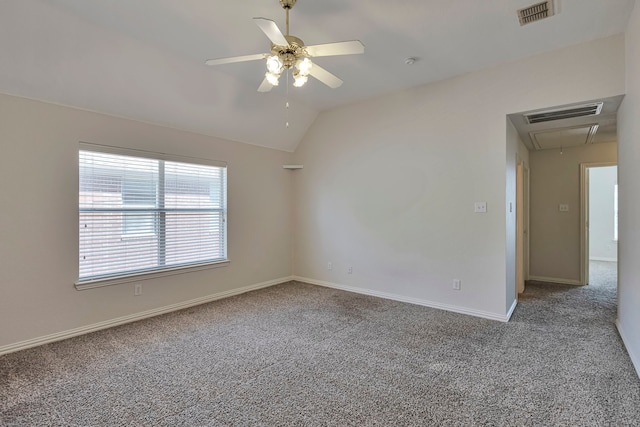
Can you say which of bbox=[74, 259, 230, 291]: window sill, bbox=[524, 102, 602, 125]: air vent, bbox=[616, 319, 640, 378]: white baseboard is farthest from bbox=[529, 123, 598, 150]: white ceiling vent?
bbox=[74, 259, 230, 291]: window sill

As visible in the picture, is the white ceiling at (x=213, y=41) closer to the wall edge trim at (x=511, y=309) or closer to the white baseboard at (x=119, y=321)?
the white baseboard at (x=119, y=321)

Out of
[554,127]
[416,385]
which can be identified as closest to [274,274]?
[416,385]

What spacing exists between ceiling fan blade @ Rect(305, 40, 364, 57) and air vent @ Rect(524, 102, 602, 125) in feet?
8.31

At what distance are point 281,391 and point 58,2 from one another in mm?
3343

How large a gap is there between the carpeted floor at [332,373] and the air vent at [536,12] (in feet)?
9.34

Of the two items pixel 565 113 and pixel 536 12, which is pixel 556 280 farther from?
pixel 536 12

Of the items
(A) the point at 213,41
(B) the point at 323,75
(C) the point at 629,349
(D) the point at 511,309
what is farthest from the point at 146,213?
(C) the point at 629,349

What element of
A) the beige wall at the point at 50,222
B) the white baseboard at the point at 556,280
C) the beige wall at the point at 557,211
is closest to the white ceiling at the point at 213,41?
the beige wall at the point at 50,222

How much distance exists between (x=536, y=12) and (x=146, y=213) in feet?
14.3

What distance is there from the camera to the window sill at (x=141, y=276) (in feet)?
10.8

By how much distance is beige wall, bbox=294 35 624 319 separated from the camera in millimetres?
3357

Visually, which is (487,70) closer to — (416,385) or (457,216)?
(457,216)

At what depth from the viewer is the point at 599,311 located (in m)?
3.85

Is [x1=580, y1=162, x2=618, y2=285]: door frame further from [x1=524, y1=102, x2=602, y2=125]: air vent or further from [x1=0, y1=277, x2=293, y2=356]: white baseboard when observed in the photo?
[x1=0, y1=277, x2=293, y2=356]: white baseboard
